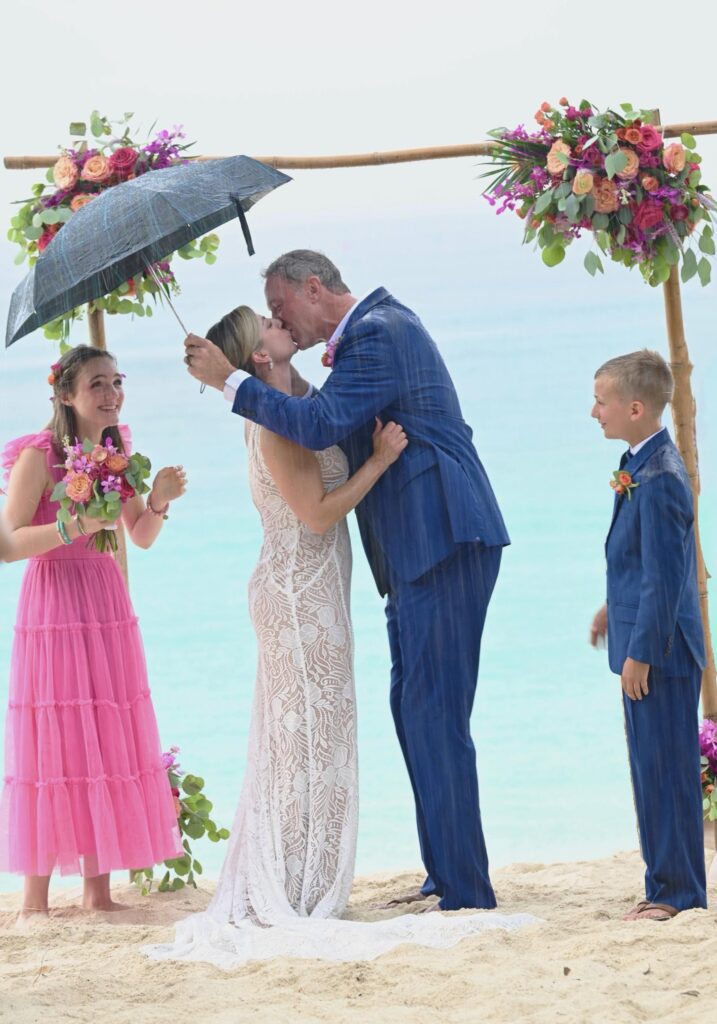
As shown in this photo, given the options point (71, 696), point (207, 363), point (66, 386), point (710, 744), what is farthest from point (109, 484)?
point (710, 744)

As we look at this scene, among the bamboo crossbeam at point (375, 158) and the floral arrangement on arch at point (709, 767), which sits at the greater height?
the bamboo crossbeam at point (375, 158)

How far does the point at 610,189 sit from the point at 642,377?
1021 mm

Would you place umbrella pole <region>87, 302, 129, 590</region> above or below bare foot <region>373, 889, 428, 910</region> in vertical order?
above

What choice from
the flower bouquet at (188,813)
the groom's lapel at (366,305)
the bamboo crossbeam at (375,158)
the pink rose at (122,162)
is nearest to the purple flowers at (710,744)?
the flower bouquet at (188,813)

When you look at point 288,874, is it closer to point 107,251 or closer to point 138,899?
point 138,899

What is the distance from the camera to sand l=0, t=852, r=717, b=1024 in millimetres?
3586

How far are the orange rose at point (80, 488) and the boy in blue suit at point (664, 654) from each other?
1854mm

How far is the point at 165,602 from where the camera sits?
939 inches

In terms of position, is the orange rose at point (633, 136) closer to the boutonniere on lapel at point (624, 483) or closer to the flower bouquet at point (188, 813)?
the boutonniere on lapel at point (624, 483)

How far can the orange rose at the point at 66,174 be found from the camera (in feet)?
18.6

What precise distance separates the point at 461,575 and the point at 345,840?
1.01 metres

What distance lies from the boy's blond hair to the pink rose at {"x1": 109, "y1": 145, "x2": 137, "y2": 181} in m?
2.23

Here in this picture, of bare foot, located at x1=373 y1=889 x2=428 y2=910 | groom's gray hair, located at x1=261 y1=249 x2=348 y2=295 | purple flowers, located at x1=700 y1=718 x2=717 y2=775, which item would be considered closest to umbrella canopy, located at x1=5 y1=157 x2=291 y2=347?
groom's gray hair, located at x1=261 y1=249 x2=348 y2=295

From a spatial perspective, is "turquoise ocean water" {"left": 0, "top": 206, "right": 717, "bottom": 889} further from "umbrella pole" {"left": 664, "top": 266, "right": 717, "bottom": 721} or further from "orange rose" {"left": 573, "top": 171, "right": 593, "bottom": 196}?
"orange rose" {"left": 573, "top": 171, "right": 593, "bottom": 196}
